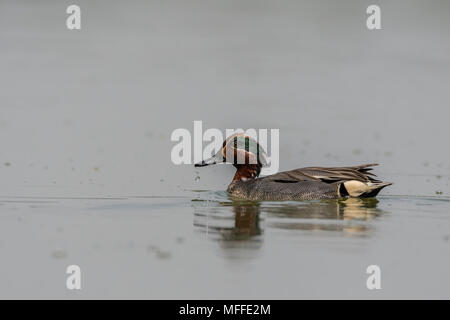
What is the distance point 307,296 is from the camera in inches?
297

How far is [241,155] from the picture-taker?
1445cm

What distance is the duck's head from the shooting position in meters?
14.4

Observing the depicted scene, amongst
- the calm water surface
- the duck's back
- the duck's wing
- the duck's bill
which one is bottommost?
the calm water surface

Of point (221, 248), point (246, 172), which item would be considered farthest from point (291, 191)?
point (221, 248)

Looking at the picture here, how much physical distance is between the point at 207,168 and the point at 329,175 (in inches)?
128

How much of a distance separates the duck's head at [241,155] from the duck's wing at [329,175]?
2.70 feet

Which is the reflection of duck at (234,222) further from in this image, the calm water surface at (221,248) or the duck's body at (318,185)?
the duck's body at (318,185)

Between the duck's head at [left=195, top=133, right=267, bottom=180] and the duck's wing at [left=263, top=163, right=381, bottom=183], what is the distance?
2.70 feet

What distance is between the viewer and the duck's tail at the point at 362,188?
1304 centimetres

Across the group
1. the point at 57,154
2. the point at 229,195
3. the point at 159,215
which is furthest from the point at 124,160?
the point at 159,215

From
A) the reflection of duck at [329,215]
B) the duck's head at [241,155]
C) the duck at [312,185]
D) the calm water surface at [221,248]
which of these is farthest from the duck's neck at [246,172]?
the calm water surface at [221,248]

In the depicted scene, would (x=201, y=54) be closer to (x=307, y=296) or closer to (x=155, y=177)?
(x=155, y=177)

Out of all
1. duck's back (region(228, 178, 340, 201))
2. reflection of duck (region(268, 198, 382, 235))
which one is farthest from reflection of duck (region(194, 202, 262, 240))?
duck's back (region(228, 178, 340, 201))

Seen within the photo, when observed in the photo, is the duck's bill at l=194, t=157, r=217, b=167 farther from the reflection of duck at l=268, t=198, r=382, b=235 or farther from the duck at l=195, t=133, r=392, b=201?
the reflection of duck at l=268, t=198, r=382, b=235
